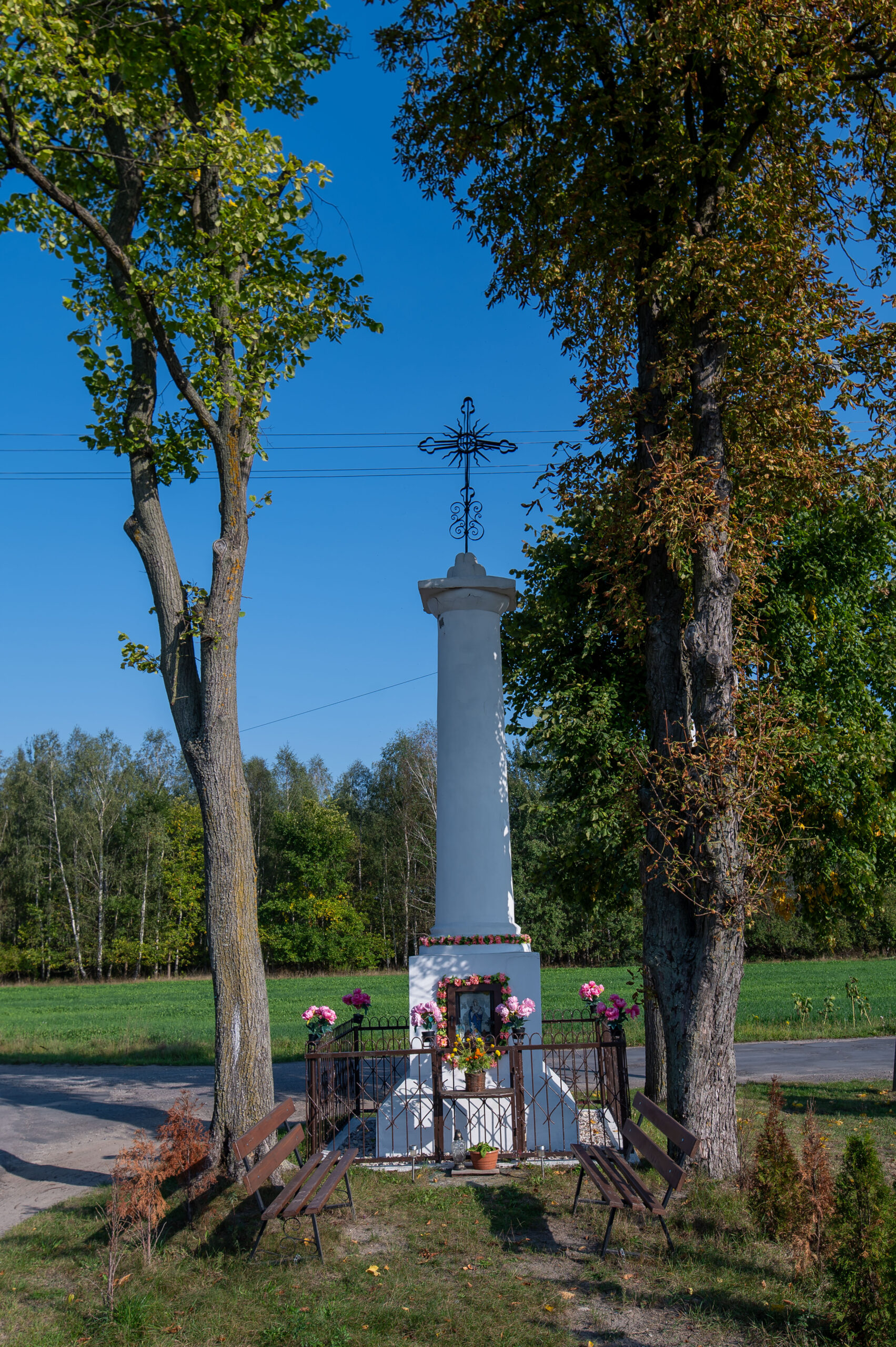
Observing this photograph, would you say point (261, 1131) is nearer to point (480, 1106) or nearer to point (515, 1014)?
point (480, 1106)

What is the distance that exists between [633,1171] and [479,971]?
411 centimetres

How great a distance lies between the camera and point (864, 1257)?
14.9ft

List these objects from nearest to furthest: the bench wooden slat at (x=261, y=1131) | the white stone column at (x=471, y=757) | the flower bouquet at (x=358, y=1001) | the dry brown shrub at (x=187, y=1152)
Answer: the bench wooden slat at (x=261, y=1131) < the dry brown shrub at (x=187, y=1152) < the white stone column at (x=471, y=757) < the flower bouquet at (x=358, y=1001)

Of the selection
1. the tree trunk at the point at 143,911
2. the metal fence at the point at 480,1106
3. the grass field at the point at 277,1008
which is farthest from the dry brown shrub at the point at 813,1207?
the tree trunk at the point at 143,911

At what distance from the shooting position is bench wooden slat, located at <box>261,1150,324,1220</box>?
20.0ft

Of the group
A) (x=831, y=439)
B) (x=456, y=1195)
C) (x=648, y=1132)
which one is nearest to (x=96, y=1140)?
(x=456, y=1195)

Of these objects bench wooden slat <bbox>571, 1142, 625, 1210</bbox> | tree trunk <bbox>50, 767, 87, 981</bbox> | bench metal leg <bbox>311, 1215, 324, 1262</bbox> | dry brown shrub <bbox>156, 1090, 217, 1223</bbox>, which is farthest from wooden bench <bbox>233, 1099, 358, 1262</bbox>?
tree trunk <bbox>50, 767, 87, 981</bbox>

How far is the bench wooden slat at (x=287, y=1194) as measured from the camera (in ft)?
20.0

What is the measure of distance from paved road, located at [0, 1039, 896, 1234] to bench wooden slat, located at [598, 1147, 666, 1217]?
3902 mm

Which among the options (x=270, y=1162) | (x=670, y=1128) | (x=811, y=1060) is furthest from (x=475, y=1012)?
(x=811, y=1060)

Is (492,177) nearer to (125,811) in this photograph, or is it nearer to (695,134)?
(695,134)

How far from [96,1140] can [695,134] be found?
1334 cm

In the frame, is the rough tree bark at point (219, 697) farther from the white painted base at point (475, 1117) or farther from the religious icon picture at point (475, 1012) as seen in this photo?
the religious icon picture at point (475, 1012)

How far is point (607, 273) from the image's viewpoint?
31.4 feet
